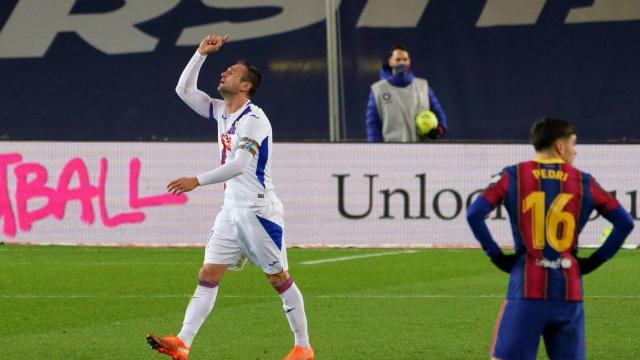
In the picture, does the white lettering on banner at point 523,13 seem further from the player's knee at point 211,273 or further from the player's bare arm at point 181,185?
the player's bare arm at point 181,185

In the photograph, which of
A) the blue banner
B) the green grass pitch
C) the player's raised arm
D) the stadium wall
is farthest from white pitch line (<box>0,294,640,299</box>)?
the blue banner

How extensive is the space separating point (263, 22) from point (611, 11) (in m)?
4.66

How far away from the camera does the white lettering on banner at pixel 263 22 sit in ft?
64.0

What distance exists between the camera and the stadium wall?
Result: 16.1 meters

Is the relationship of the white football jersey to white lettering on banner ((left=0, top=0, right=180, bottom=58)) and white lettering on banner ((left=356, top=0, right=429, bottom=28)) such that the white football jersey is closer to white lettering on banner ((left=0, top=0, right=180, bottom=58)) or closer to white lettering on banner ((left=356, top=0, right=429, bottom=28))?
white lettering on banner ((left=356, top=0, right=429, bottom=28))

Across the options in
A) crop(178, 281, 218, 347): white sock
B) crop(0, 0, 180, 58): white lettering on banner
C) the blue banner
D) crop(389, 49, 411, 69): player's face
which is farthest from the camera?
crop(0, 0, 180, 58): white lettering on banner

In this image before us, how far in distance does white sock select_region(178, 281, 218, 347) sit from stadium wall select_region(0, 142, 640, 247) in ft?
25.5

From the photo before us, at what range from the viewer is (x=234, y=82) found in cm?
868

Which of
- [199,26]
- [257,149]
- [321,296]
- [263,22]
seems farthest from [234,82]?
[199,26]

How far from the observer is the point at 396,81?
16531 millimetres

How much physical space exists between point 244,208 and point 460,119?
10768 mm

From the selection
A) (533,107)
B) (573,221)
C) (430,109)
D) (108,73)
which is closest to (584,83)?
(533,107)

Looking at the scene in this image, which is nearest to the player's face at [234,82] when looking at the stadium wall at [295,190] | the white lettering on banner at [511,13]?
the stadium wall at [295,190]

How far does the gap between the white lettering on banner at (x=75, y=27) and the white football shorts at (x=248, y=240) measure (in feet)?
39.3
